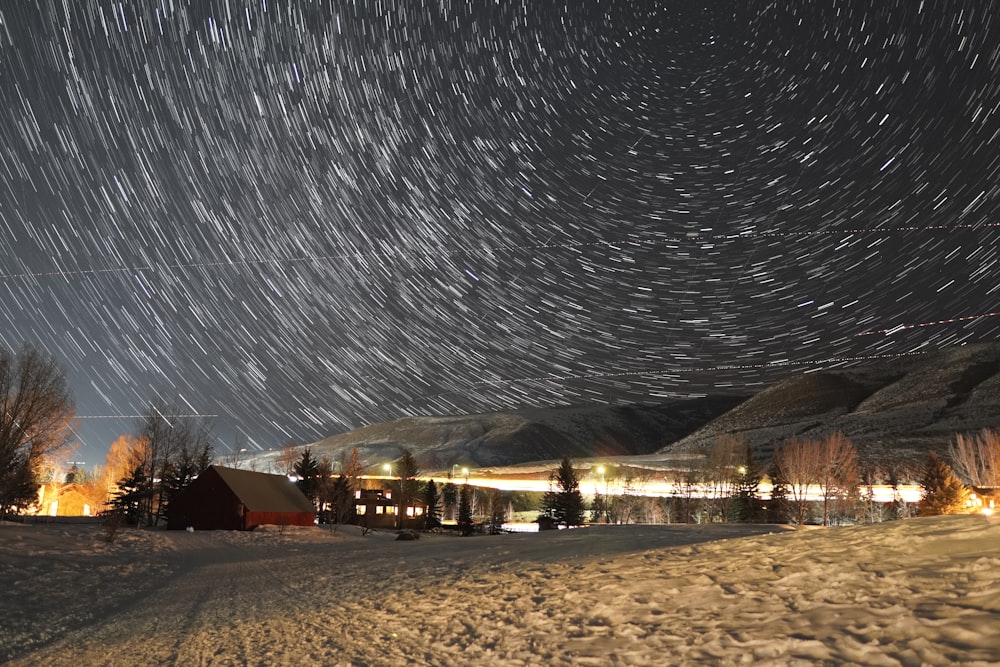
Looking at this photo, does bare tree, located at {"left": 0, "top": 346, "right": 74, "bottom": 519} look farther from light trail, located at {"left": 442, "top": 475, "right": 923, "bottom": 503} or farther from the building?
light trail, located at {"left": 442, "top": 475, "right": 923, "bottom": 503}

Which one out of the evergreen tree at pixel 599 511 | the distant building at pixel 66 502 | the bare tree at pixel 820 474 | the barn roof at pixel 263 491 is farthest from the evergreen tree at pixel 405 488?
the distant building at pixel 66 502

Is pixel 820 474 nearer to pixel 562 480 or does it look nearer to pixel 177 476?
pixel 562 480

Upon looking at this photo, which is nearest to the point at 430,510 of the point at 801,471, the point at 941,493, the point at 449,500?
the point at 801,471

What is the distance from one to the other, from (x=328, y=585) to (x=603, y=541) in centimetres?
1030

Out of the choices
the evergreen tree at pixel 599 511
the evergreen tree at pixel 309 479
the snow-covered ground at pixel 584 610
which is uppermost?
the evergreen tree at pixel 309 479

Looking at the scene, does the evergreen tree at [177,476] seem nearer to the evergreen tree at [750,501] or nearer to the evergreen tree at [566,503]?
the evergreen tree at [566,503]

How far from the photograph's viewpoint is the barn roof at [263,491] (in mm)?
60219

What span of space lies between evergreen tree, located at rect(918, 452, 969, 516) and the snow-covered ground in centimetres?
5579

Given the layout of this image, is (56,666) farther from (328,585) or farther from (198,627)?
(328,585)

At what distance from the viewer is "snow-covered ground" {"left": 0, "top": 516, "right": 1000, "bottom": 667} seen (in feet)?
26.9

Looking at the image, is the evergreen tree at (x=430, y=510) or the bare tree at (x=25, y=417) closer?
the bare tree at (x=25, y=417)

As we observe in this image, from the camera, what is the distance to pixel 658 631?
980 cm

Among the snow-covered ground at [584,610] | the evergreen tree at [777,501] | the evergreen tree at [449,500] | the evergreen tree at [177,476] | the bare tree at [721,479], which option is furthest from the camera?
the evergreen tree at [449,500]

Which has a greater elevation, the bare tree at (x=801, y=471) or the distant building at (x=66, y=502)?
the bare tree at (x=801, y=471)
